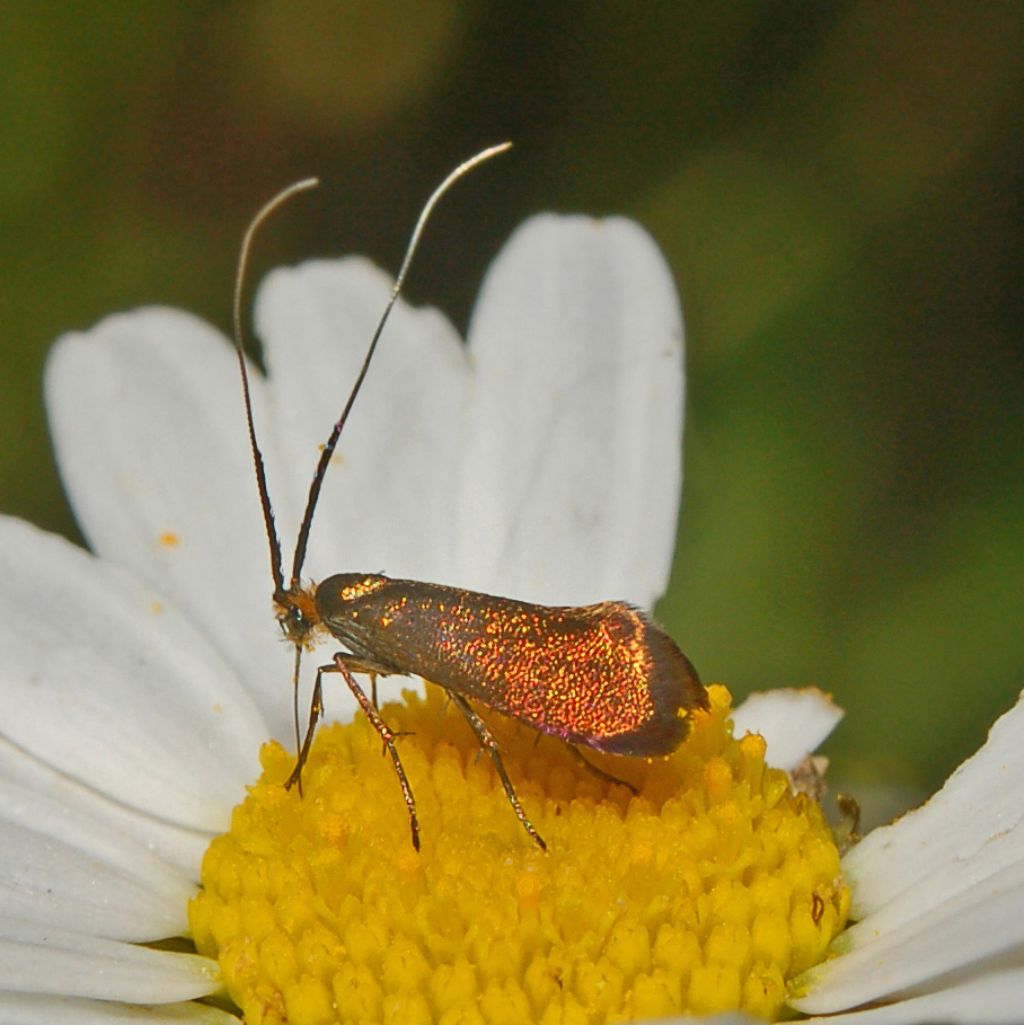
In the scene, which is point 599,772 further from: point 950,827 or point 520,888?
point 950,827

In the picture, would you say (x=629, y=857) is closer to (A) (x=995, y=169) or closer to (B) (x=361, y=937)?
(B) (x=361, y=937)

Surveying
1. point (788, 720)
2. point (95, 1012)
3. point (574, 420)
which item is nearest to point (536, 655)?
point (788, 720)

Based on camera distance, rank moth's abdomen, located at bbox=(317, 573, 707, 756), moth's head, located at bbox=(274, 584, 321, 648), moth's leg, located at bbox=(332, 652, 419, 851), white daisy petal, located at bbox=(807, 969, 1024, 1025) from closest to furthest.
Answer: white daisy petal, located at bbox=(807, 969, 1024, 1025), moth's abdomen, located at bbox=(317, 573, 707, 756), moth's leg, located at bbox=(332, 652, 419, 851), moth's head, located at bbox=(274, 584, 321, 648)

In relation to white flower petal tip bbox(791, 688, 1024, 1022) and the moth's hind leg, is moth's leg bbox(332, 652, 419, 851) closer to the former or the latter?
the moth's hind leg

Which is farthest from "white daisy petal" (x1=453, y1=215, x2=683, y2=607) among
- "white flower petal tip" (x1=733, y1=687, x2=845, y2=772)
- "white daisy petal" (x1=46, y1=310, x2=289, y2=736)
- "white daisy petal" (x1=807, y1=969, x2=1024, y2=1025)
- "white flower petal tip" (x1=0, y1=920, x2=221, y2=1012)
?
"white daisy petal" (x1=807, y1=969, x2=1024, y2=1025)

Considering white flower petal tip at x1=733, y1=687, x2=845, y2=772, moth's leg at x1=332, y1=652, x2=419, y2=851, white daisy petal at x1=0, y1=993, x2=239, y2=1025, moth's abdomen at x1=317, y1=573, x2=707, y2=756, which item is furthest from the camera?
white flower petal tip at x1=733, y1=687, x2=845, y2=772

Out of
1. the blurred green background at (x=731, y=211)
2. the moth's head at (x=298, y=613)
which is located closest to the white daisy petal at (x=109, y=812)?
the moth's head at (x=298, y=613)

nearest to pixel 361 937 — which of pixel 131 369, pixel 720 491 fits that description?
pixel 131 369
